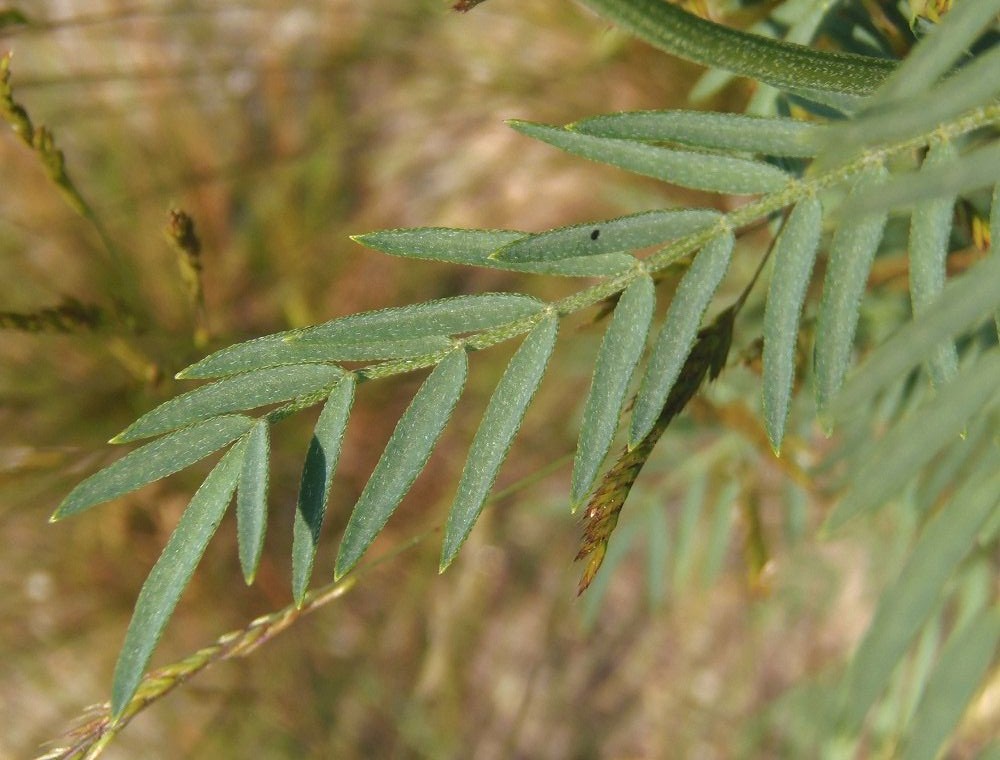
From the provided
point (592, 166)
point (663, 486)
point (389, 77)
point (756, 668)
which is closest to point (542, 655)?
point (756, 668)

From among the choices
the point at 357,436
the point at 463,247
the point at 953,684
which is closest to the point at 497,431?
the point at 463,247

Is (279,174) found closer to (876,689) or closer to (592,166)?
(592,166)

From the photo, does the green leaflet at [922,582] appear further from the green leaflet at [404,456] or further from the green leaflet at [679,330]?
the green leaflet at [404,456]

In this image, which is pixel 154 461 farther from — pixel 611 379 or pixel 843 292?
pixel 843 292

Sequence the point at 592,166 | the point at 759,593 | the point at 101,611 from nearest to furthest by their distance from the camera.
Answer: the point at 759,593, the point at 101,611, the point at 592,166

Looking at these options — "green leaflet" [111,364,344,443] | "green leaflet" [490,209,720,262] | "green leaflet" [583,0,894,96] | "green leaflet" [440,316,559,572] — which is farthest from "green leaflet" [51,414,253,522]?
"green leaflet" [583,0,894,96]

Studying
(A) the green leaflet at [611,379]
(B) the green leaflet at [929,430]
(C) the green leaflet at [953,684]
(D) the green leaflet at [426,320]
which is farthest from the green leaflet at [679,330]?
(C) the green leaflet at [953,684]
